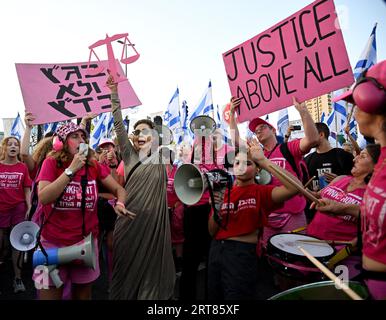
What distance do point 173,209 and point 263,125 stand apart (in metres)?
1.74

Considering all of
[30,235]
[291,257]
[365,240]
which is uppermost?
[30,235]

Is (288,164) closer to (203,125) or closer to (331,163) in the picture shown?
(331,163)

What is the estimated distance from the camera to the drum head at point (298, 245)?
2035mm

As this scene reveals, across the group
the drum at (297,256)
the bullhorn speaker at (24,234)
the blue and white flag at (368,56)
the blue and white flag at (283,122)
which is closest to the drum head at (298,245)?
the drum at (297,256)

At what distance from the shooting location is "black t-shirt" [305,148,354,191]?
4102mm

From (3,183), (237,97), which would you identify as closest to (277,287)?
(237,97)

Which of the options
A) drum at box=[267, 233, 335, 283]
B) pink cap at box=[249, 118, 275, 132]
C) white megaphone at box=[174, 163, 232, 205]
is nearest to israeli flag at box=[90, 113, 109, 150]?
pink cap at box=[249, 118, 275, 132]

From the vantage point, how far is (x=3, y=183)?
4.15 metres

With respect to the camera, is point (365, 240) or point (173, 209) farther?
point (173, 209)

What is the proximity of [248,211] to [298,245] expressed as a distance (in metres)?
0.41

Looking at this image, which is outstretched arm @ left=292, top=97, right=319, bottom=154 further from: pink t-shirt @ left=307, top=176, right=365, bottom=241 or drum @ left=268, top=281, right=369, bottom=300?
drum @ left=268, top=281, right=369, bottom=300

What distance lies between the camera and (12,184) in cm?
418

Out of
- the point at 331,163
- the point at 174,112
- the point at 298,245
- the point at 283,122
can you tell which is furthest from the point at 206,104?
the point at 298,245
